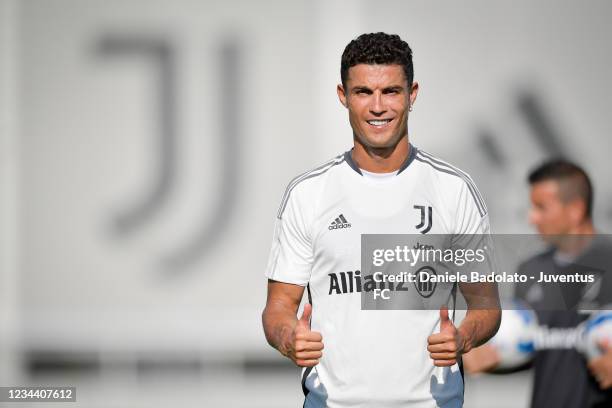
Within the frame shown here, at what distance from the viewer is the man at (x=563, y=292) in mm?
3527

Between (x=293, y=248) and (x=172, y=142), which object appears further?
(x=172, y=142)

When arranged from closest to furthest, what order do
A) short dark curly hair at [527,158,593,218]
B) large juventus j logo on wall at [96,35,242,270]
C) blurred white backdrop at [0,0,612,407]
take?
short dark curly hair at [527,158,593,218]
blurred white backdrop at [0,0,612,407]
large juventus j logo on wall at [96,35,242,270]

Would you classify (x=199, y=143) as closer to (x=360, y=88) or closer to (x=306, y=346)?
(x=360, y=88)

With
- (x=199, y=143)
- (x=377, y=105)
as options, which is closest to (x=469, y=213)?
(x=377, y=105)

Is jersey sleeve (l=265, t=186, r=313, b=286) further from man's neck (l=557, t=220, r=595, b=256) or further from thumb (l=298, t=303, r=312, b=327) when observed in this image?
man's neck (l=557, t=220, r=595, b=256)

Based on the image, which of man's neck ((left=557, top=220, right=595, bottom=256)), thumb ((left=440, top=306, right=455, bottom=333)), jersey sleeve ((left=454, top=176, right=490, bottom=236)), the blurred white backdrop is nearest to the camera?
thumb ((left=440, top=306, right=455, bottom=333))

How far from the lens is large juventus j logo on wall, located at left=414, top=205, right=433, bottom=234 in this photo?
280 cm

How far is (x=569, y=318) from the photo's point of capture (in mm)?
3594

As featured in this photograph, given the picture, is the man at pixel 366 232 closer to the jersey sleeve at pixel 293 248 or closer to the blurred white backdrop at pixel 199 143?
the jersey sleeve at pixel 293 248

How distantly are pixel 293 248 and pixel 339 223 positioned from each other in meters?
0.18

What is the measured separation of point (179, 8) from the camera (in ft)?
23.7

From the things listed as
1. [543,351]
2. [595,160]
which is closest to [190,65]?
[595,160]

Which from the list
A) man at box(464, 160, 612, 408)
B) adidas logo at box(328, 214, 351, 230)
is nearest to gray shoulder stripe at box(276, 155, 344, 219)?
adidas logo at box(328, 214, 351, 230)

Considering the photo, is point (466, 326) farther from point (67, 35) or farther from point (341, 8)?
point (67, 35)
